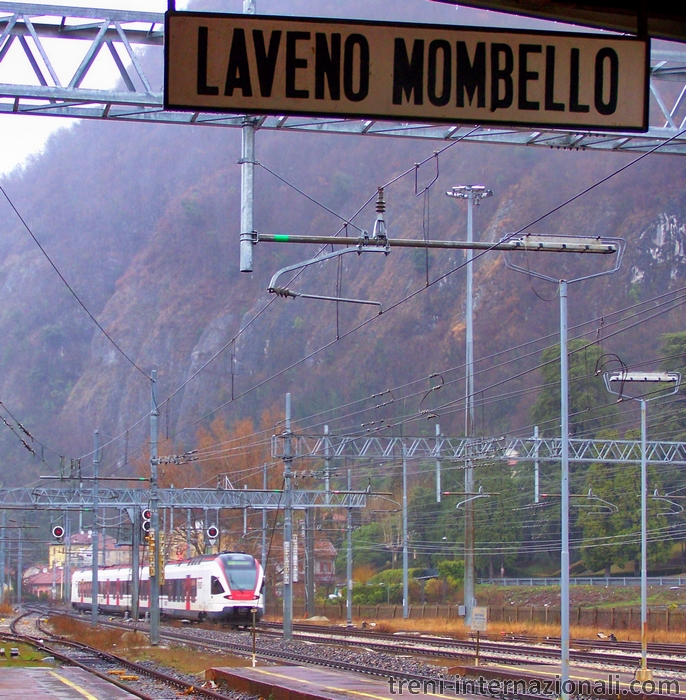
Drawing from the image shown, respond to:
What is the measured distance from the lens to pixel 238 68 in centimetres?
677

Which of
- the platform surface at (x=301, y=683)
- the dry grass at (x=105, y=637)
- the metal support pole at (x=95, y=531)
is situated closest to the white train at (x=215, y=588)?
the metal support pole at (x=95, y=531)

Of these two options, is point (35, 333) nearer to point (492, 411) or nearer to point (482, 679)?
point (492, 411)

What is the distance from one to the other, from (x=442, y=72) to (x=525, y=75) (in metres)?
0.54

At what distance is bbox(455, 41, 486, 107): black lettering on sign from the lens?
22.6 ft

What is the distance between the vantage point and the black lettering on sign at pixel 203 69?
673cm

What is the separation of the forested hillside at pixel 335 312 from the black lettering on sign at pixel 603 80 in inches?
2336

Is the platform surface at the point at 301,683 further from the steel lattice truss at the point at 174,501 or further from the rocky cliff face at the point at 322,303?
the rocky cliff face at the point at 322,303

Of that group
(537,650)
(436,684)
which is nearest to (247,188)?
(436,684)

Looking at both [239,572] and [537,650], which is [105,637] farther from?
[537,650]

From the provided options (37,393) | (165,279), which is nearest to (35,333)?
(37,393)

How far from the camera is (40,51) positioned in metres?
11.9

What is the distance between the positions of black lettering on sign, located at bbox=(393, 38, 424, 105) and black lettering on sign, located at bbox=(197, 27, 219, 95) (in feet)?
3.65

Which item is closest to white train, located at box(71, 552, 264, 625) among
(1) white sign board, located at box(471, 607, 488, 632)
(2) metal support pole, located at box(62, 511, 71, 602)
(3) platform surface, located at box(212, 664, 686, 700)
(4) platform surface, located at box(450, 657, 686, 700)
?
(2) metal support pole, located at box(62, 511, 71, 602)

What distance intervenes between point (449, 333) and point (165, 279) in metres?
64.7
